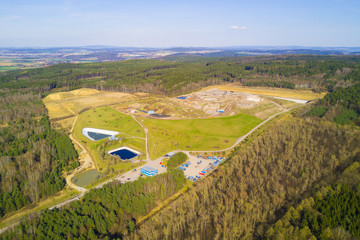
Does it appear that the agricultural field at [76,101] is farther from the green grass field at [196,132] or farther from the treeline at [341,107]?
the treeline at [341,107]

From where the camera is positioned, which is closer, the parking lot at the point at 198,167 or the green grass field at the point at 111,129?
the parking lot at the point at 198,167

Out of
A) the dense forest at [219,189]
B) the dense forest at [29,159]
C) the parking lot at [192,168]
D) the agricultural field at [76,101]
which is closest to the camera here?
the dense forest at [219,189]

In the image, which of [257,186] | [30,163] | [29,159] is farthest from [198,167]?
[29,159]

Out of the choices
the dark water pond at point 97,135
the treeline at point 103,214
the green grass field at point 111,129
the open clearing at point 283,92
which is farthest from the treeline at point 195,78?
the treeline at point 103,214

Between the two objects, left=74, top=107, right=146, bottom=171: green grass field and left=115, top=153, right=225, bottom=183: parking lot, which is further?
left=74, top=107, right=146, bottom=171: green grass field

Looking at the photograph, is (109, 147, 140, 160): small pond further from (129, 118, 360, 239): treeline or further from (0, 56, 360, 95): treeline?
(0, 56, 360, 95): treeline

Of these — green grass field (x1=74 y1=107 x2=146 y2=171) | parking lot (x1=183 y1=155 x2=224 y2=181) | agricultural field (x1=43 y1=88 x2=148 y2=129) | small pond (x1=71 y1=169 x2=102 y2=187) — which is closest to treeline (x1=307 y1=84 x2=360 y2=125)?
parking lot (x1=183 y1=155 x2=224 y2=181)

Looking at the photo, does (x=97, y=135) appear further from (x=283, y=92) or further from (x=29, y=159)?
(x=283, y=92)
